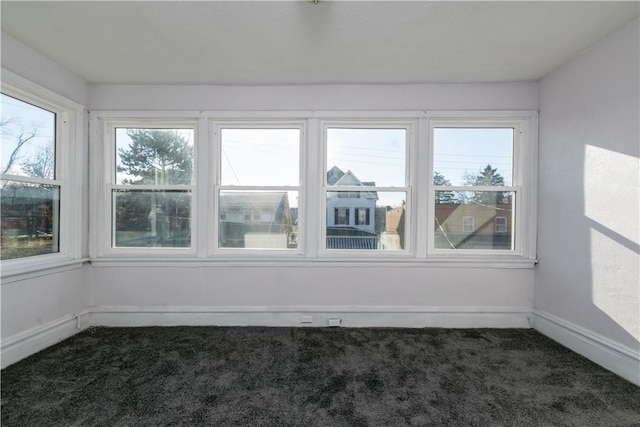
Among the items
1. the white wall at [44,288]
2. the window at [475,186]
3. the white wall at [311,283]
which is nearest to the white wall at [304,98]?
the white wall at [311,283]

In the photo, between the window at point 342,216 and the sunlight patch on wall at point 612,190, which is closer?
the sunlight patch on wall at point 612,190

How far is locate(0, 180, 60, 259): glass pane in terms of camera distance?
2093 mm

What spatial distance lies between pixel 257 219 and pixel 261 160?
633mm

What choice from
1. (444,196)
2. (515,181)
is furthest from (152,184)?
(515,181)

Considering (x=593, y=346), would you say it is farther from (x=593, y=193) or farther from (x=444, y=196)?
(x=444, y=196)

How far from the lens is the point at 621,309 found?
194cm

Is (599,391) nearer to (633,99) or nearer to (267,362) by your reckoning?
(633,99)

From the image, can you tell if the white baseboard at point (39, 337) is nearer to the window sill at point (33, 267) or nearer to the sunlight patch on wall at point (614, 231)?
the window sill at point (33, 267)

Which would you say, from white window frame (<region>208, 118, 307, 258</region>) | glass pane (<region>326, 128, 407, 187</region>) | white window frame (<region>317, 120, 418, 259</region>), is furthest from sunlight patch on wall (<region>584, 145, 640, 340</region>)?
white window frame (<region>208, 118, 307, 258</region>)

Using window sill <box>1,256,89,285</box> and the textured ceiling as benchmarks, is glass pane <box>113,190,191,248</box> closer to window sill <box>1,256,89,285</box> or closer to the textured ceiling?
window sill <box>1,256,89,285</box>

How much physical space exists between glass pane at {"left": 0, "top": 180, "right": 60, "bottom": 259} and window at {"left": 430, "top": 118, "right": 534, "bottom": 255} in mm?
3699

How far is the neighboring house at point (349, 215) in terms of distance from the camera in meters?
2.80

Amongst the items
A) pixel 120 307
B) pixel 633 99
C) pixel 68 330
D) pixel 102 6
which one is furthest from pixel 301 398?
pixel 633 99

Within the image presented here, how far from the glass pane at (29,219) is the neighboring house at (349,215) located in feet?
8.56
